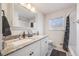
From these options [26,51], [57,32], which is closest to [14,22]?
[26,51]

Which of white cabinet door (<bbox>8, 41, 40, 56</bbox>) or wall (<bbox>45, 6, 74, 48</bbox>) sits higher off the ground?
wall (<bbox>45, 6, 74, 48</bbox>)

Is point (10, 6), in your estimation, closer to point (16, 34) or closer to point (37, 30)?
point (16, 34)

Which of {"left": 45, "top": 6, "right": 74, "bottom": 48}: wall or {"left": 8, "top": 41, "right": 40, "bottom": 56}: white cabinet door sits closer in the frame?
{"left": 8, "top": 41, "right": 40, "bottom": 56}: white cabinet door

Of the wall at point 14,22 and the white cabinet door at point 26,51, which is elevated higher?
the wall at point 14,22

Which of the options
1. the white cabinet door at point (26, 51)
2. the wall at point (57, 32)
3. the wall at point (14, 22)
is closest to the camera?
the white cabinet door at point (26, 51)

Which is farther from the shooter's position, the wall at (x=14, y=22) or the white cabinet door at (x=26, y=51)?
the wall at (x=14, y=22)

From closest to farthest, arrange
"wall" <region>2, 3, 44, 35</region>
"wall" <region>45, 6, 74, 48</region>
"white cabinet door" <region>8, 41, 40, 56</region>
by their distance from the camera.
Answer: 1. "white cabinet door" <region>8, 41, 40, 56</region>
2. "wall" <region>2, 3, 44, 35</region>
3. "wall" <region>45, 6, 74, 48</region>

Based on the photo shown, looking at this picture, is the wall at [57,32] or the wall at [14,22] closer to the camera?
the wall at [14,22]

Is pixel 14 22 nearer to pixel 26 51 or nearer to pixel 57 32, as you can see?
pixel 26 51

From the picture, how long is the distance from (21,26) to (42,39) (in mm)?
540

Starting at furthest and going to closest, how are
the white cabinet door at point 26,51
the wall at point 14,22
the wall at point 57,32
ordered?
the wall at point 57,32 < the wall at point 14,22 < the white cabinet door at point 26,51

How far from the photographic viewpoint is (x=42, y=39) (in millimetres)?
1583

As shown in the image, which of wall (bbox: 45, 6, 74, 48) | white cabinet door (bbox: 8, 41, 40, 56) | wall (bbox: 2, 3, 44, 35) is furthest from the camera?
wall (bbox: 45, 6, 74, 48)

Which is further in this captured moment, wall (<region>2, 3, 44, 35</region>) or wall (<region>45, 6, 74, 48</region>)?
wall (<region>45, 6, 74, 48</region>)
